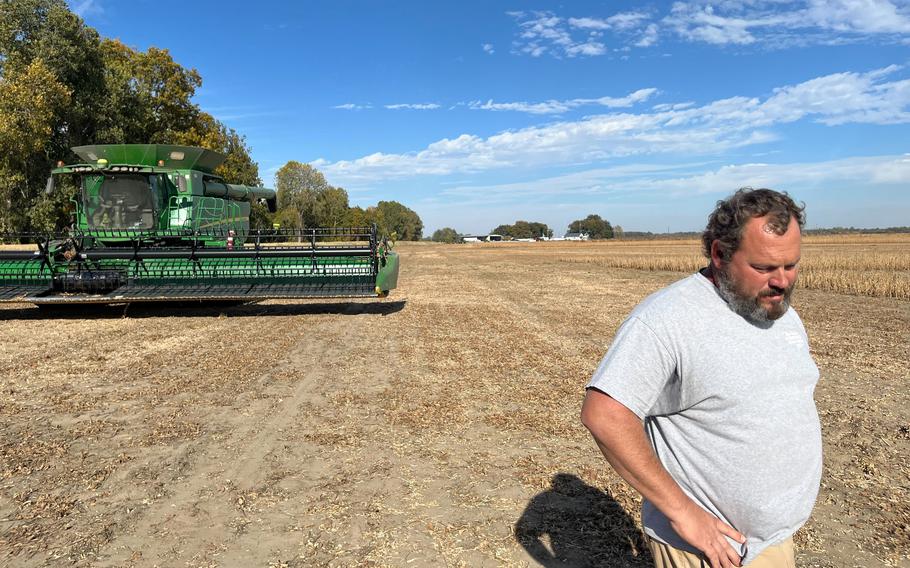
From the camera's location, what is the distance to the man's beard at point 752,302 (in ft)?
5.49

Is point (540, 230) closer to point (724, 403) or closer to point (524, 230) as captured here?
point (524, 230)

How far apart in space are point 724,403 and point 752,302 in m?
0.32

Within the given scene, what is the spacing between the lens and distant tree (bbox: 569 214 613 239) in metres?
156

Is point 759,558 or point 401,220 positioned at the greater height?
point 401,220

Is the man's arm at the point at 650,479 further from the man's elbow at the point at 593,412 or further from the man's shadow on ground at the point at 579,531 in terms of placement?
the man's shadow on ground at the point at 579,531

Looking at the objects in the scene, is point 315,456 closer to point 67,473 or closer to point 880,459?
point 67,473

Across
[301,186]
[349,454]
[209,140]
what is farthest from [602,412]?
[301,186]

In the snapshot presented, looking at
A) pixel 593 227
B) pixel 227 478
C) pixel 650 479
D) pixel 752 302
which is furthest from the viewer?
pixel 593 227

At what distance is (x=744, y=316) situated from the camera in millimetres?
1717

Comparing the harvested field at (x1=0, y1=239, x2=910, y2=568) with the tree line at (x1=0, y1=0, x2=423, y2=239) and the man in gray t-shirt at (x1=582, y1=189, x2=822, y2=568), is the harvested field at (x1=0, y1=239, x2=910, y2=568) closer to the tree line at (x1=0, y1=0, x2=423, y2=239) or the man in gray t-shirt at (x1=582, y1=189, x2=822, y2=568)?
the man in gray t-shirt at (x1=582, y1=189, x2=822, y2=568)

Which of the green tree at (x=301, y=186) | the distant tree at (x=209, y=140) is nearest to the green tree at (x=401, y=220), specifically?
the green tree at (x=301, y=186)

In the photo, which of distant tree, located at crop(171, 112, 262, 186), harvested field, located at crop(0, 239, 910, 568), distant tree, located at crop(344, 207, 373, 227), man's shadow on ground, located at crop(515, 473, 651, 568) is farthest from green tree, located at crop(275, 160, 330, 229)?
man's shadow on ground, located at crop(515, 473, 651, 568)

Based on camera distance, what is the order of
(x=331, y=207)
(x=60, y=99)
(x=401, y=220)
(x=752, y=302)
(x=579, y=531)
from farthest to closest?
(x=401, y=220)
(x=331, y=207)
(x=60, y=99)
(x=579, y=531)
(x=752, y=302)

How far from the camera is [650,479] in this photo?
158 cm
